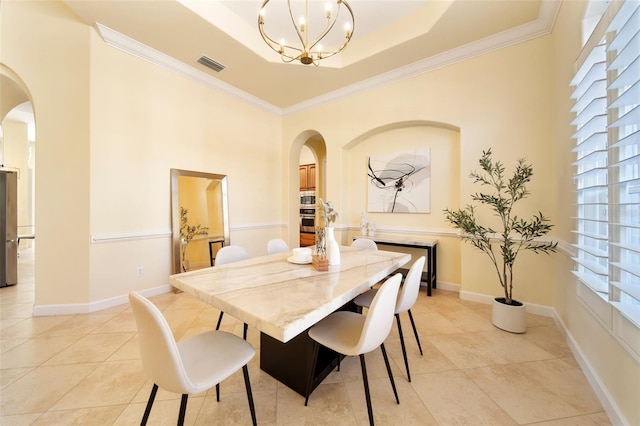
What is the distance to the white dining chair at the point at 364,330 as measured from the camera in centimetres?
117

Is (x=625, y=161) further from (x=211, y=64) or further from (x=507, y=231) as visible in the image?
(x=211, y=64)

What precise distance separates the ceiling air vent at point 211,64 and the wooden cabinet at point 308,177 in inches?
133

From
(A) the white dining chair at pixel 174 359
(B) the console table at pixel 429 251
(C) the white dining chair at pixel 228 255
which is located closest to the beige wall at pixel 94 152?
(C) the white dining chair at pixel 228 255

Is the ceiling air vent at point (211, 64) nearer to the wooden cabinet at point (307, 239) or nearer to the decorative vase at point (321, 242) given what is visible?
the decorative vase at point (321, 242)

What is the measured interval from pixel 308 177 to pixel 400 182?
326 cm

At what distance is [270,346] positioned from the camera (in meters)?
1.70

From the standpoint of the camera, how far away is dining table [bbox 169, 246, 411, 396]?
101cm

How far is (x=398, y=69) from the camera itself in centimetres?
349

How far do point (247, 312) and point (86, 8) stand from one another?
3566 mm

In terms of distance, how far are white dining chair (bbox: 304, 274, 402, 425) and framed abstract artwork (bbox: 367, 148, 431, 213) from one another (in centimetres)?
254

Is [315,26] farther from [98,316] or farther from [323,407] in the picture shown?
[98,316]

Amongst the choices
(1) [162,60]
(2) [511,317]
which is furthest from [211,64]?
(2) [511,317]

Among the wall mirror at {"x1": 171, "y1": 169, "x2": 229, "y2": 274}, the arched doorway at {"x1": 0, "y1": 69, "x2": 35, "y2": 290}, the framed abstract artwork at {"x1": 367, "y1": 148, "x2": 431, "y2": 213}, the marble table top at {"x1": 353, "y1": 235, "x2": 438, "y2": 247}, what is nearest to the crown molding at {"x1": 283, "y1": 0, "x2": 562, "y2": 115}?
the framed abstract artwork at {"x1": 367, "y1": 148, "x2": 431, "y2": 213}

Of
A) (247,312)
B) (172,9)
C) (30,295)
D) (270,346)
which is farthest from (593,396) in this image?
(30,295)
